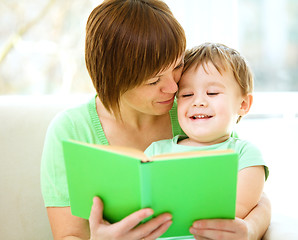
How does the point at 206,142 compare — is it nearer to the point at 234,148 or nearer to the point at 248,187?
the point at 234,148

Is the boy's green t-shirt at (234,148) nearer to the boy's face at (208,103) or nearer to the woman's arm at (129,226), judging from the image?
the boy's face at (208,103)

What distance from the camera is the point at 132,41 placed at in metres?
1.26

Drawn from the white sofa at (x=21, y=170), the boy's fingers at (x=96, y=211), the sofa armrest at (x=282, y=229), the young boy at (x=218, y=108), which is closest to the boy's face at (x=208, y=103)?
the young boy at (x=218, y=108)

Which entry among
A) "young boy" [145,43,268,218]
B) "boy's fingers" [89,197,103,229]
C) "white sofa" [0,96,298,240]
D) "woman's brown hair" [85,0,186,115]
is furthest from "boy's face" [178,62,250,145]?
"white sofa" [0,96,298,240]

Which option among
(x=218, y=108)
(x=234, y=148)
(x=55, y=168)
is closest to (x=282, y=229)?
(x=234, y=148)

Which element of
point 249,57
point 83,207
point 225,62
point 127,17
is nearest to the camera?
point 83,207

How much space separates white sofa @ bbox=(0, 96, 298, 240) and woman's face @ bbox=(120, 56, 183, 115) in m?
0.50

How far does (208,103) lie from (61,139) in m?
0.57

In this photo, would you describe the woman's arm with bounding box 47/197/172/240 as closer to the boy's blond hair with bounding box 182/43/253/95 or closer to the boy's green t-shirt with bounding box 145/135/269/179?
the boy's green t-shirt with bounding box 145/135/269/179

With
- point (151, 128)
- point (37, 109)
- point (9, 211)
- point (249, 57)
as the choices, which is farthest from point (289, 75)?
point (9, 211)

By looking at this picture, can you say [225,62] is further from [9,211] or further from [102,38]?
[9,211]

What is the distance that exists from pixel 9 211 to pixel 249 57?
2165 millimetres

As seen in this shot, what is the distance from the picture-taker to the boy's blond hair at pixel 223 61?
1413 millimetres

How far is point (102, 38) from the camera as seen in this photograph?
1304 millimetres
